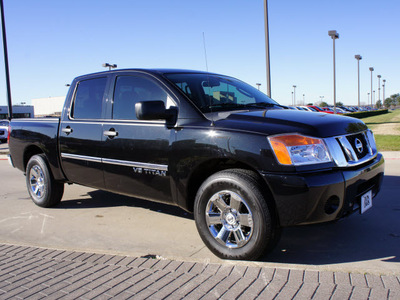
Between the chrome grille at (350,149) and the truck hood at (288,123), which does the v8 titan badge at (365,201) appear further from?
the truck hood at (288,123)

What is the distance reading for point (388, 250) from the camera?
3684mm

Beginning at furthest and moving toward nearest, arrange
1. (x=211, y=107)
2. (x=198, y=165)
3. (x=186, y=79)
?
(x=186, y=79) < (x=211, y=107) < (x=198, y=165)

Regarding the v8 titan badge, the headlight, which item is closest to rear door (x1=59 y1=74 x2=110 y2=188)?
the headlight

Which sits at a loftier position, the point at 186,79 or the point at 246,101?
the point at 186,79

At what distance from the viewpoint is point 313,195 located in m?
3.09

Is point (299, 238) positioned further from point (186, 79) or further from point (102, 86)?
point (102, 86)

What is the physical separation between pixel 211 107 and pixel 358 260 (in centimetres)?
203

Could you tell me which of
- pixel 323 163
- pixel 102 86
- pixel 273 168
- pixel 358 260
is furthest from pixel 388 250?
pixel 102 86

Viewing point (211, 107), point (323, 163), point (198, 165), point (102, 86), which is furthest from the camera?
point (102, 86)

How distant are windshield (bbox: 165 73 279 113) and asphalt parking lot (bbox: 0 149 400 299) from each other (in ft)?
4.92

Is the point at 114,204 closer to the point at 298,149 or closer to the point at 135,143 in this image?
the point at 135,143

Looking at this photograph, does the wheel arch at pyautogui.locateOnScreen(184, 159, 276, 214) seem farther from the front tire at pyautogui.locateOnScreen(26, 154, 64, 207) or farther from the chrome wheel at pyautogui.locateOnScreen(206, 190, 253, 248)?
the front tire at pyautogui.locateOnScreen(26, 154, 64, 207)

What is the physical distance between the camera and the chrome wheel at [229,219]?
3.38 m

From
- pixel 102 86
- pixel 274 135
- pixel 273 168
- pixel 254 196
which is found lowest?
pixel 254 196
